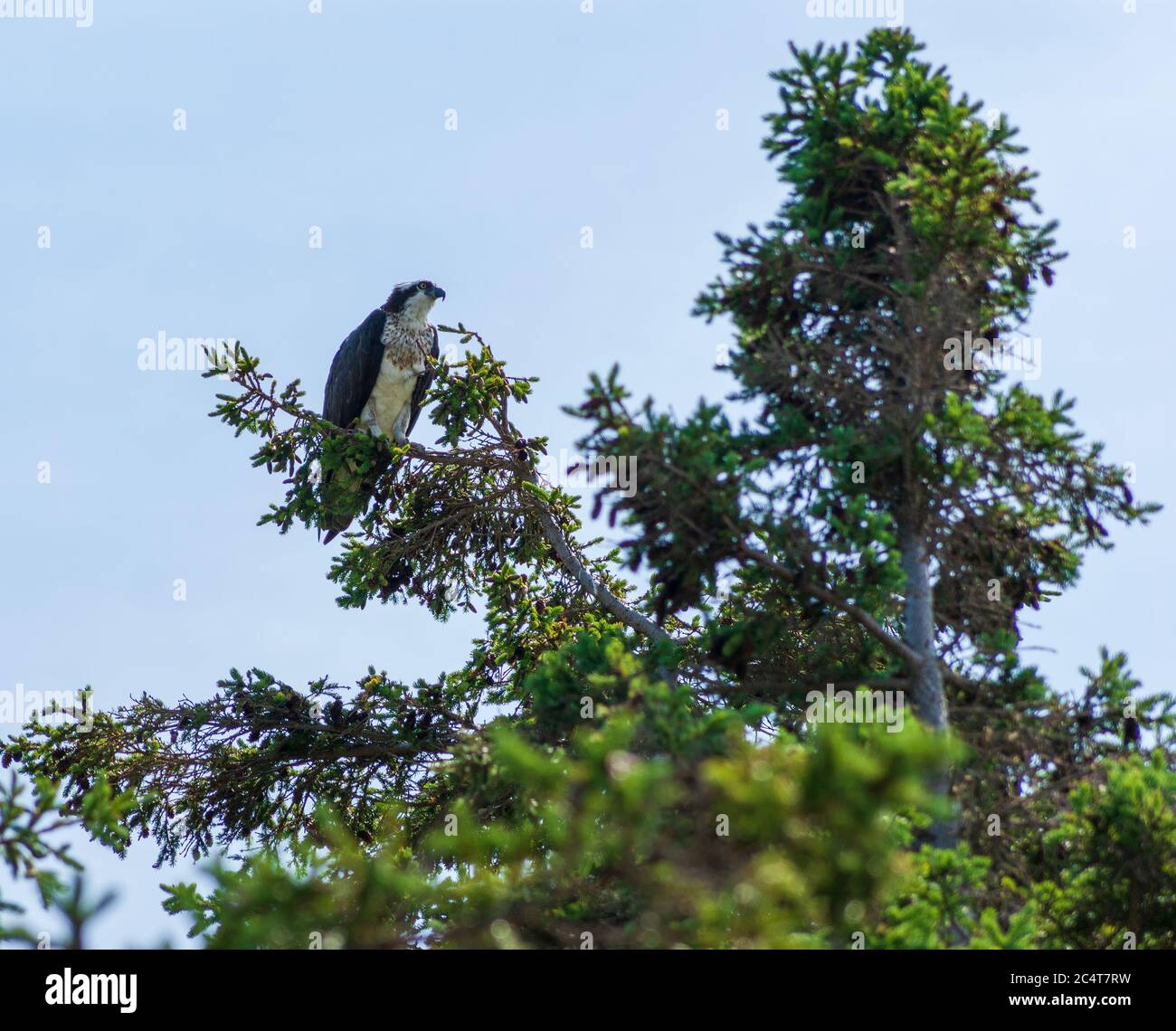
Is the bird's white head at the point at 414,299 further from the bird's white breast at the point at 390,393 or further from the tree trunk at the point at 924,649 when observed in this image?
the tree trunk at the point at 924,649

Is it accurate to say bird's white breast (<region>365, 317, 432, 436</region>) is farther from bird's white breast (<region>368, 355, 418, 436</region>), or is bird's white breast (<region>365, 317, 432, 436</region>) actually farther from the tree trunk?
the tree trunk

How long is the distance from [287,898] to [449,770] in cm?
225

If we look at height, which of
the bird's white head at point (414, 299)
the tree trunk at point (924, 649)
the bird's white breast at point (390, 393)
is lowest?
the tree trunk at point (924, 649)

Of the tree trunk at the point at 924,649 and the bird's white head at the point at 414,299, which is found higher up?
the bird's white head at the point at 414,299

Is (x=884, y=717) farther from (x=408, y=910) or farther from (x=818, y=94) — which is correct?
(x=818, y=94)

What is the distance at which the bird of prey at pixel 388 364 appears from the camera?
622 inches

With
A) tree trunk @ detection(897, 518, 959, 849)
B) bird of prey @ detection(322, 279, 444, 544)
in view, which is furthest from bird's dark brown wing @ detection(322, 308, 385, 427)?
tree trunk @ detection(897, 518, 959, 849)

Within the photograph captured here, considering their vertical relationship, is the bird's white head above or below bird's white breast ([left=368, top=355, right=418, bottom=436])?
above

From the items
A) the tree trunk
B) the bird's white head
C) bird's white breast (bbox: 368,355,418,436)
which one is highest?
the bird's white head

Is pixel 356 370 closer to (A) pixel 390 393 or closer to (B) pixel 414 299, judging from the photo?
(A) pixel 390 393

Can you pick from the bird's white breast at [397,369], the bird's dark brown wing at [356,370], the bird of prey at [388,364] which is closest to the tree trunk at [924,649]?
the bird of prey at [388,364]

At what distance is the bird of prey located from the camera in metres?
15.8
